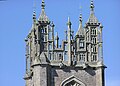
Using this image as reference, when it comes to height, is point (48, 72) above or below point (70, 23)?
below

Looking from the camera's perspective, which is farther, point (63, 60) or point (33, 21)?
point (33, 21)

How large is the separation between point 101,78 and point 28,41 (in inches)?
282

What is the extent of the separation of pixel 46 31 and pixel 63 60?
284 centimetres

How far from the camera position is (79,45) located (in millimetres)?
38688

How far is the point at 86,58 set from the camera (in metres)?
38.1

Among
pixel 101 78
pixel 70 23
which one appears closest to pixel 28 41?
pixel 70 23

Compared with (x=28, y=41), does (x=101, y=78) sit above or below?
below

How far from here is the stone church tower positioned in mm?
37037

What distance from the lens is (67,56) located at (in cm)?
3775

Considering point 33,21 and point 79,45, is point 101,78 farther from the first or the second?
point 33,21

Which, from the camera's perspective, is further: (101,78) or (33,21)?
(33,21)

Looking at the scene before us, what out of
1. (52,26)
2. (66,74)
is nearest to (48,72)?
(66,74)

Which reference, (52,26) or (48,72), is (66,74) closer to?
(48,72)

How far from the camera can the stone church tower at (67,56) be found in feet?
122
